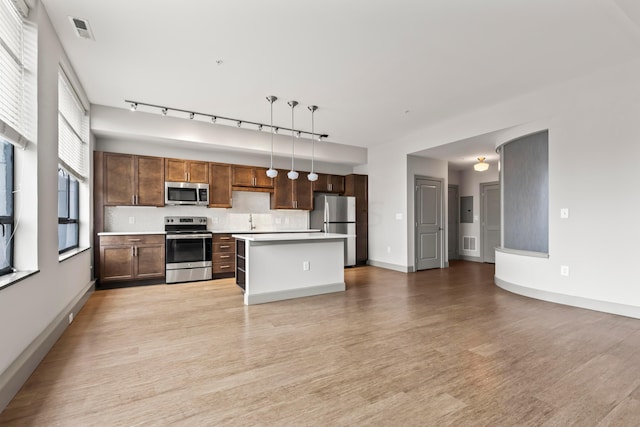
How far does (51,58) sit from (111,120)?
2.21 metres

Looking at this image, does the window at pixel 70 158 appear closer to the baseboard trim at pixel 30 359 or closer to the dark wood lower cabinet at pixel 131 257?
the dark wood lower cabinet at pixel 131 257

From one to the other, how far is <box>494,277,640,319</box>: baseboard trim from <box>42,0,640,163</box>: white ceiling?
2710 millimetres

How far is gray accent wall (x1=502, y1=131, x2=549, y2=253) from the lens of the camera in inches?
173

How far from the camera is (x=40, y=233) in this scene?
2.54 metres

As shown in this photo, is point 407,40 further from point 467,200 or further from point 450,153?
point 467,200

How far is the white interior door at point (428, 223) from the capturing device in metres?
6.86

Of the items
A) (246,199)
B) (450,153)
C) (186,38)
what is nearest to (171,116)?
(246,199)

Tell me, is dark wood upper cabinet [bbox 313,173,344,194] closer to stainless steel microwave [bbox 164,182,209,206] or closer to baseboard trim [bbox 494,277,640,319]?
stainless steel microwave [bbox 164,182,209,206]

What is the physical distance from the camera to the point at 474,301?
425 centimetres

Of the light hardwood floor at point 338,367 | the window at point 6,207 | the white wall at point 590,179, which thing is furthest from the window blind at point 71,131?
the white wall at point 590,179

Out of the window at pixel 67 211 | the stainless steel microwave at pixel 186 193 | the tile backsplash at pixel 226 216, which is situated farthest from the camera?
the stainless steel microwave at pixel 186 193

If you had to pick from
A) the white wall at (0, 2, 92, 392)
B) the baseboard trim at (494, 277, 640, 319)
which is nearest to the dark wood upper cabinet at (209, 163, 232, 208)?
the white wall at (0, 2, 92, 392)

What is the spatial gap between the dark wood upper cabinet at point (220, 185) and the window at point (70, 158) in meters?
1.96

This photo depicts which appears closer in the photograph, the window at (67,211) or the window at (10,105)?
the window at (10,105)
